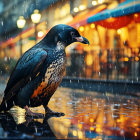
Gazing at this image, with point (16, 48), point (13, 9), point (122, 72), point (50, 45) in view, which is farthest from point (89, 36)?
point (13, 9)

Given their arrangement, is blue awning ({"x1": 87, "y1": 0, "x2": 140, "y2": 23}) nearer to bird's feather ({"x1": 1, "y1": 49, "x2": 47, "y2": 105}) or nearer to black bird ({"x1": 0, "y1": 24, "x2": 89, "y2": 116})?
black bird ({"x1": 0, "y1": 24, "x2": 89, "y2": 116})

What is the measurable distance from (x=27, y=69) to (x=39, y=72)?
17 centimetres

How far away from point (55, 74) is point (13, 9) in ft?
157

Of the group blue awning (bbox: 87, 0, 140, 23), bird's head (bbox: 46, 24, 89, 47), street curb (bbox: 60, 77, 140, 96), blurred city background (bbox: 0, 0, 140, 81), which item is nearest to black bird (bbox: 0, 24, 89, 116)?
bird's head (bbox: 46, 24, 89, 47)

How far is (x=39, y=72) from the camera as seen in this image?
482cm

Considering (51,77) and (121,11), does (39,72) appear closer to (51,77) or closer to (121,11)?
(51,77)

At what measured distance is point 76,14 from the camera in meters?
23.6

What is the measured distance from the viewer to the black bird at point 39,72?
481 centimetres

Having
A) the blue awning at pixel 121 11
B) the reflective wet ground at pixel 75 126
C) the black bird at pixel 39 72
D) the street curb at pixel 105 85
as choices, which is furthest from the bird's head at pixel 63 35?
the blue awning at pixel 121 11

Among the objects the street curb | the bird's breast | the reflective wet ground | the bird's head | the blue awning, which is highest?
the blue awning

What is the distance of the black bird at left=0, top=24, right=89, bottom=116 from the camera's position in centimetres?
481

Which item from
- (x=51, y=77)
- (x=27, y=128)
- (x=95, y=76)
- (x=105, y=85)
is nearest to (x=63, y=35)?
(x=51, y=77)

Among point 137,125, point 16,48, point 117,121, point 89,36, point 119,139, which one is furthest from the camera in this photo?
point 16,48

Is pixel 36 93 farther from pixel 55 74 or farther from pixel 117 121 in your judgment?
pixel 117 121
